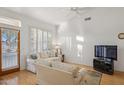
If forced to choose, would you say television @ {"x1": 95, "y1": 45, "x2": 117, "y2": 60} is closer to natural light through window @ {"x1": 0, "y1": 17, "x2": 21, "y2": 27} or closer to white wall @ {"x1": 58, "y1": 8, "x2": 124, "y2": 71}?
white wall @ {"x1": 58, "y1": 8, "x2": 124, "y2": 71}

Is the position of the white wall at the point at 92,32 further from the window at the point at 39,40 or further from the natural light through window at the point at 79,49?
the window at the point at 39,40

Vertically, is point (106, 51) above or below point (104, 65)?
above

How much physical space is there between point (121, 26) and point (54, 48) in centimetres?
321

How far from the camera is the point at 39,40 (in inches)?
185

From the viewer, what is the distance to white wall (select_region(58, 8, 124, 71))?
426 centimetres

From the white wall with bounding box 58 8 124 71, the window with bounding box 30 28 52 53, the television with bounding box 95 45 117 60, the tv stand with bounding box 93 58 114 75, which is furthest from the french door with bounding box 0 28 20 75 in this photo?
the television with bounding box 95 45 117 60

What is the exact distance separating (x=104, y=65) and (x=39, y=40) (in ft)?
9.08

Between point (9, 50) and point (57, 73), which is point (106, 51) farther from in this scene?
point (9, 50)

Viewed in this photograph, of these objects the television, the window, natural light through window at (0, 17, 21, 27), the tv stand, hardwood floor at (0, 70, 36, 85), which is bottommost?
hardwood floor at (0, 70, 36, 85)

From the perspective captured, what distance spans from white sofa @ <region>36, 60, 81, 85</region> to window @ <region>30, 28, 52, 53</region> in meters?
1.73

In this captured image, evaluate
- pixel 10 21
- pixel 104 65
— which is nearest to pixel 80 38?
pixel 104 65

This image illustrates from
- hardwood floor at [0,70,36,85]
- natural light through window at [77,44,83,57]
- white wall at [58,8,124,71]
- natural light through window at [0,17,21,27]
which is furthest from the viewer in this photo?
natural light through window at [77,44,83,57]

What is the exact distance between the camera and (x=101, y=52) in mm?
4445

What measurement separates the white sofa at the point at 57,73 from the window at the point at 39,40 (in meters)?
1.73
